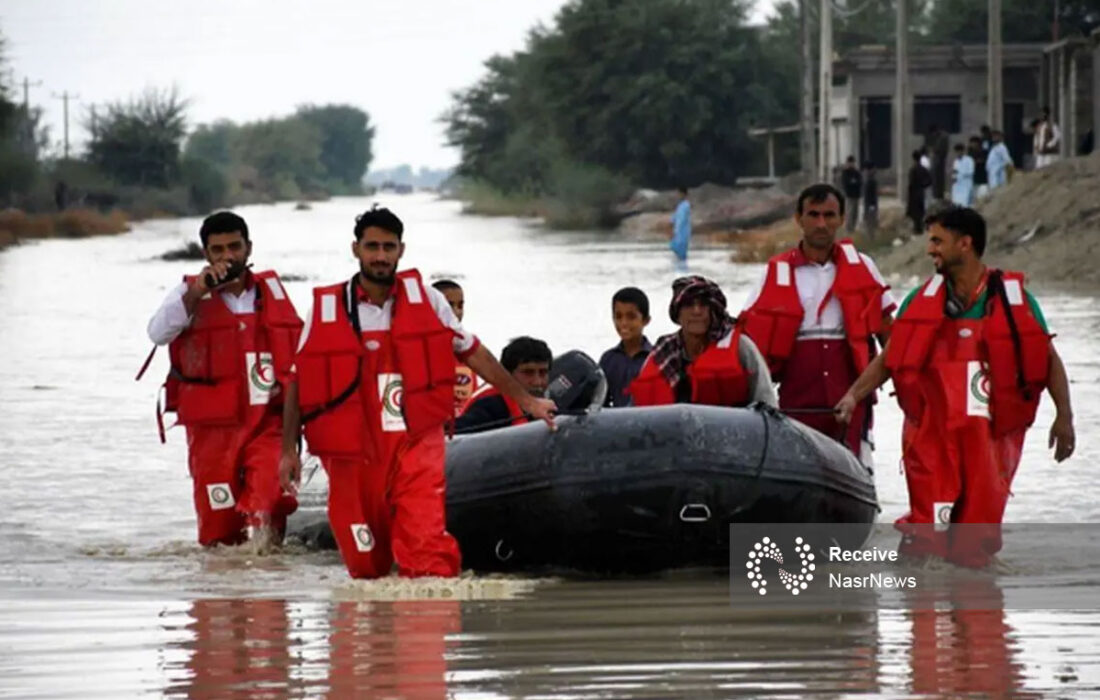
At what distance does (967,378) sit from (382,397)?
218 centimetres

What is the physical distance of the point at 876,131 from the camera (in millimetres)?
61062

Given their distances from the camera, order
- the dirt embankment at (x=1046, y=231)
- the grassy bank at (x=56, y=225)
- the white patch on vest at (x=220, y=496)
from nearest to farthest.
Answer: the white patch on vest at (x=220, y=496) → the dirt embankment at (x=1046, y=231) → the grassy bank at (x=56, y=225)

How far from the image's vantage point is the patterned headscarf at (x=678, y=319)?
9.92 meters

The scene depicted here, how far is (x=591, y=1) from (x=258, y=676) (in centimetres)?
8059

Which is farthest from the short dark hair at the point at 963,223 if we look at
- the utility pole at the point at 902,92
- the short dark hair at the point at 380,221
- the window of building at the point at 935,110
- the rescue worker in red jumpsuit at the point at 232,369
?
the window of building at the point at 935,110

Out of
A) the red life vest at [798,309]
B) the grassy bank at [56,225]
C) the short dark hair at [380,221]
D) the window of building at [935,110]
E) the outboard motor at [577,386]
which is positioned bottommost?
the grassy bank at [56,225]

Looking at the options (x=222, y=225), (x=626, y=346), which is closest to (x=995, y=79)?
(x=626, y=346)

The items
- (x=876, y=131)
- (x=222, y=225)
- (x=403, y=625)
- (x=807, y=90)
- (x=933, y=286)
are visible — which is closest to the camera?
(x=403, y=625)

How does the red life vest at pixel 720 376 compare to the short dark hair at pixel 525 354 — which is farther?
the short dark hair at pixel 525 354

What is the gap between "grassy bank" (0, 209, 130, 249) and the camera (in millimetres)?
78688

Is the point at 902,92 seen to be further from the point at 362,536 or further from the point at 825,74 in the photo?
the point at 362,536

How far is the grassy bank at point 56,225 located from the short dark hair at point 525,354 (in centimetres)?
6436

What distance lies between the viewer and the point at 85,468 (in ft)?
51.9

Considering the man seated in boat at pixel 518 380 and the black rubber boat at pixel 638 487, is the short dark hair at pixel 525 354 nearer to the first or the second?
the man seated in boat at pixel 518 380
